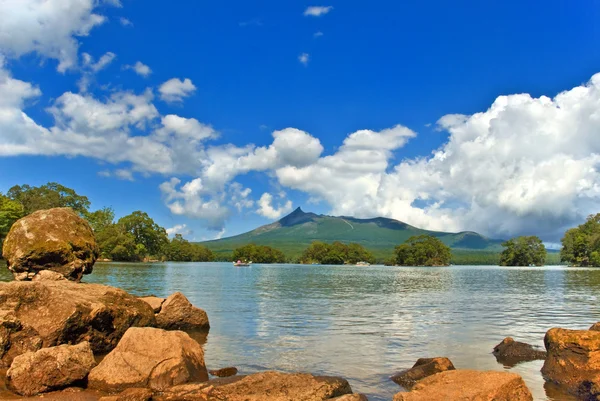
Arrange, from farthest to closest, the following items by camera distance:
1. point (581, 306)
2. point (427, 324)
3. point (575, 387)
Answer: point (581, 306) → point (427, 324) → point (575, 387)

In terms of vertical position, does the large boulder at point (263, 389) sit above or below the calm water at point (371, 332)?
above

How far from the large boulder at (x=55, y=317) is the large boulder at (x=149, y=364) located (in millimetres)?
3717

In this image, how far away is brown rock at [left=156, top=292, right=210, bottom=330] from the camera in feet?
74.1

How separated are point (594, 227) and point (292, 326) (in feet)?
611

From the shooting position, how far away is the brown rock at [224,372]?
15012 mm

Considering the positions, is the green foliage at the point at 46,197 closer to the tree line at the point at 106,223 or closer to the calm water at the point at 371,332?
the tree line at the point at 106,223

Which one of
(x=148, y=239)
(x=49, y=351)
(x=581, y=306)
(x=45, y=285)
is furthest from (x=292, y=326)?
(x=148, y=239)

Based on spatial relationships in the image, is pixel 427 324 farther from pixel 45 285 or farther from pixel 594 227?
pixel 594 227

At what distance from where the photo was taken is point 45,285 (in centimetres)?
1709

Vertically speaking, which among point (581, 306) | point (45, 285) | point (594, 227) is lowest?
point (581, 306)

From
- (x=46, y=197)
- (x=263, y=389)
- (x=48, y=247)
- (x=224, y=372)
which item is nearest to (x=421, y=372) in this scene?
(x=263, y=389)

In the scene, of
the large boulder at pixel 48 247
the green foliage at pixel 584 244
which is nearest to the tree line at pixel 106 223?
the large boulder at pixel 48 247

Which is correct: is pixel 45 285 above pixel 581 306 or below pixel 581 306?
above

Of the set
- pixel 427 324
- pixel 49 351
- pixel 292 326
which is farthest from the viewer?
pixel 427 324
